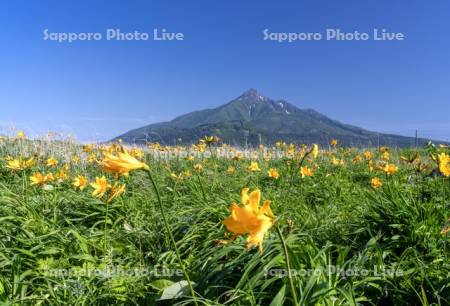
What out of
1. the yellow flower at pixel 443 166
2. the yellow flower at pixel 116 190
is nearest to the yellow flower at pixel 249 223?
the yellow flower at pixel 116 190

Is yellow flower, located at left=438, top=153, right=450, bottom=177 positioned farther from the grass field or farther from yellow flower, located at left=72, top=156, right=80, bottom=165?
yellow flower, located at left=72, top=156, right=80, bottom=165

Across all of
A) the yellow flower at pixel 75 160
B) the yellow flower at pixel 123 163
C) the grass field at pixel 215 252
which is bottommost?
the grass field at pixel 215 252

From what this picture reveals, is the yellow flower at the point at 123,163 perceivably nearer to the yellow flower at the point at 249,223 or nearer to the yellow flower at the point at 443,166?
the yellow flower at the point at 249,223

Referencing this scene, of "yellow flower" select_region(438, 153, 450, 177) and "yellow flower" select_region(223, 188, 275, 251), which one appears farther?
"yellow flower" select_region(438, 153, 450, 177)

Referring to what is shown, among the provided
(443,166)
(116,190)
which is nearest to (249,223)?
(116,190)

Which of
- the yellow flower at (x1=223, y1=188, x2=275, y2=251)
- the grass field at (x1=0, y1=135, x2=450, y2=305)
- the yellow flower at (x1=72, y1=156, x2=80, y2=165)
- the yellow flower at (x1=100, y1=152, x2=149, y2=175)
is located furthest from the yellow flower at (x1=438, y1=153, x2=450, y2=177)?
the yellow flower at (x1=72, y1=156, x2=80, y2=165)

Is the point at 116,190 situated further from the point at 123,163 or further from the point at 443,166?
the point at 443,166

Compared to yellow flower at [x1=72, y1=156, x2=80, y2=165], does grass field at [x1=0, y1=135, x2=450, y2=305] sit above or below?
below

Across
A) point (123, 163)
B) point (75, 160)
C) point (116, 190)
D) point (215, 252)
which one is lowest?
point (215, 252)

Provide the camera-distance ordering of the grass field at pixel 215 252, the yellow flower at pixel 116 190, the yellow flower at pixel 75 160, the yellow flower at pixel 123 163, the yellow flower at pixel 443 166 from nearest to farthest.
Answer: the yellow flower at pixel 123 163, the grass field at pixel 215 252, the yellow flower at pixel 116 190, the yellow flower at pixel 443 166, the yellow flower at pixel 75 160

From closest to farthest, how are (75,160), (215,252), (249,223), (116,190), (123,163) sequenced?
(249,223)
(123,163)
(215,252)
(116,190)
(75,160)

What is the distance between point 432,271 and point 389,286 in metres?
0.28

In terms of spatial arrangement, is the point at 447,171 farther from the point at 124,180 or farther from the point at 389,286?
the point at 124,180

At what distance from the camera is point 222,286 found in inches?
98.7
